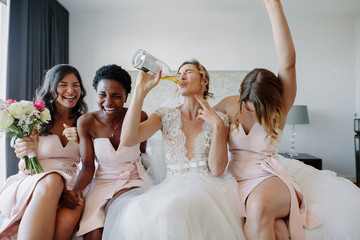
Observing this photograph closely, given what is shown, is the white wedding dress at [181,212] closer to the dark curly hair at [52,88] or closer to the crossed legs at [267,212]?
the crossed legs at [267,212]

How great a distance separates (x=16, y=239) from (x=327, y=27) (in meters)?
4.99

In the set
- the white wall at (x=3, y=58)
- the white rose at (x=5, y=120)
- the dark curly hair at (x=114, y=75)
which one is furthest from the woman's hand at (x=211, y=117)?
the white wall at (x=3, y=58)

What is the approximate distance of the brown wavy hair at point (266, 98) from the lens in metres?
1.27

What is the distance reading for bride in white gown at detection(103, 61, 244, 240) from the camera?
93 centimetres

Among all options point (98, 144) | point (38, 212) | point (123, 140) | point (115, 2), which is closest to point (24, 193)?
point (38, 212)

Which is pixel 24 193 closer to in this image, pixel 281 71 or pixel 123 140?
pixel 123 140

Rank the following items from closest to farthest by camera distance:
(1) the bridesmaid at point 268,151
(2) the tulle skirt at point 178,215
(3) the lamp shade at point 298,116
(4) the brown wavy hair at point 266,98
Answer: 1. (2) the tulle skirt at point 178,215
2. (1) the bridesmaid at point 268,151
3. (4) the brown wavy hair at point 266,98
4. (3) the lamp shade at point 298,116

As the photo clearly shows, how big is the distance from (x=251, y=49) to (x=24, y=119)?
3.65 meters

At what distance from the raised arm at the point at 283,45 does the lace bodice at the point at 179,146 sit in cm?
42

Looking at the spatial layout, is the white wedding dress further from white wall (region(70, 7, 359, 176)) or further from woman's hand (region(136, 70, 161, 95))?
white wall (region(70, 7, 359, 176))

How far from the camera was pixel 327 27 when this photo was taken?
399 cm

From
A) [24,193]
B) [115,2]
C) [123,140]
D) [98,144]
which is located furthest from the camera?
[115,2]

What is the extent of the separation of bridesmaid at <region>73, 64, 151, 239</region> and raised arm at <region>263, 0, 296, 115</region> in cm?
92

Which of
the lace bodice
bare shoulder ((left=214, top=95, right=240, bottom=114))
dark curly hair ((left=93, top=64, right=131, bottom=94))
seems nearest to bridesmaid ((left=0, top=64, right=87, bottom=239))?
dark curly hair ((left=93, top=64, right=131, bottom=94))
